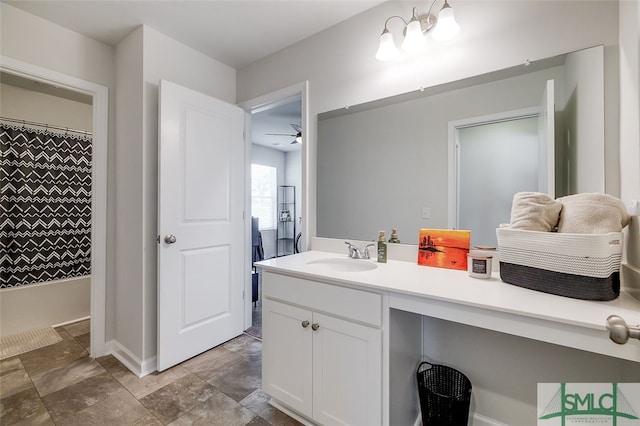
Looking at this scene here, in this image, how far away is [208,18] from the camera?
192 cm

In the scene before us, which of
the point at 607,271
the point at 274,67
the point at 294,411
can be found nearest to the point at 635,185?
the point at 607,271

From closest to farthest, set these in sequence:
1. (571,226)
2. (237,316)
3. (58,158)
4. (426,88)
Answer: (571,226), (426,88), (237,316), (58,158)

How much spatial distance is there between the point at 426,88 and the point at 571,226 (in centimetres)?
100

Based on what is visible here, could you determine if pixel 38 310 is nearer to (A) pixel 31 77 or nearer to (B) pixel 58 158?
(B) pixel 58 158

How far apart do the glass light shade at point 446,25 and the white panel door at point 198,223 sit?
1.72 m

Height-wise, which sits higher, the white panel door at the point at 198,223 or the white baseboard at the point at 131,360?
the white panel door at the point at 198,223

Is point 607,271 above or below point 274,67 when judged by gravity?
below

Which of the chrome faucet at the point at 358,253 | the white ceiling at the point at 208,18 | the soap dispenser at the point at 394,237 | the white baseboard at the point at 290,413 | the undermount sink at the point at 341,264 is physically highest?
the white ceiling at the point at 208,18

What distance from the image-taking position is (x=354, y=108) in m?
1.88

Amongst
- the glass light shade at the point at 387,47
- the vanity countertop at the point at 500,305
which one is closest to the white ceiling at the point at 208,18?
the glass light shade at the point at 387,47

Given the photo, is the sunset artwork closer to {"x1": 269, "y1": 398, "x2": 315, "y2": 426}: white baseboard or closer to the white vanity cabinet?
the white vanity cabinet

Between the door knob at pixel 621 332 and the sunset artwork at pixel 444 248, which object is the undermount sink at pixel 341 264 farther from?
the door knob at pixel 621 332

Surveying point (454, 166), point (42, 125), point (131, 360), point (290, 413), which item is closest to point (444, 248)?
point (454, 166)

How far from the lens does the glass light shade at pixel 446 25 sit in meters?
1.40
